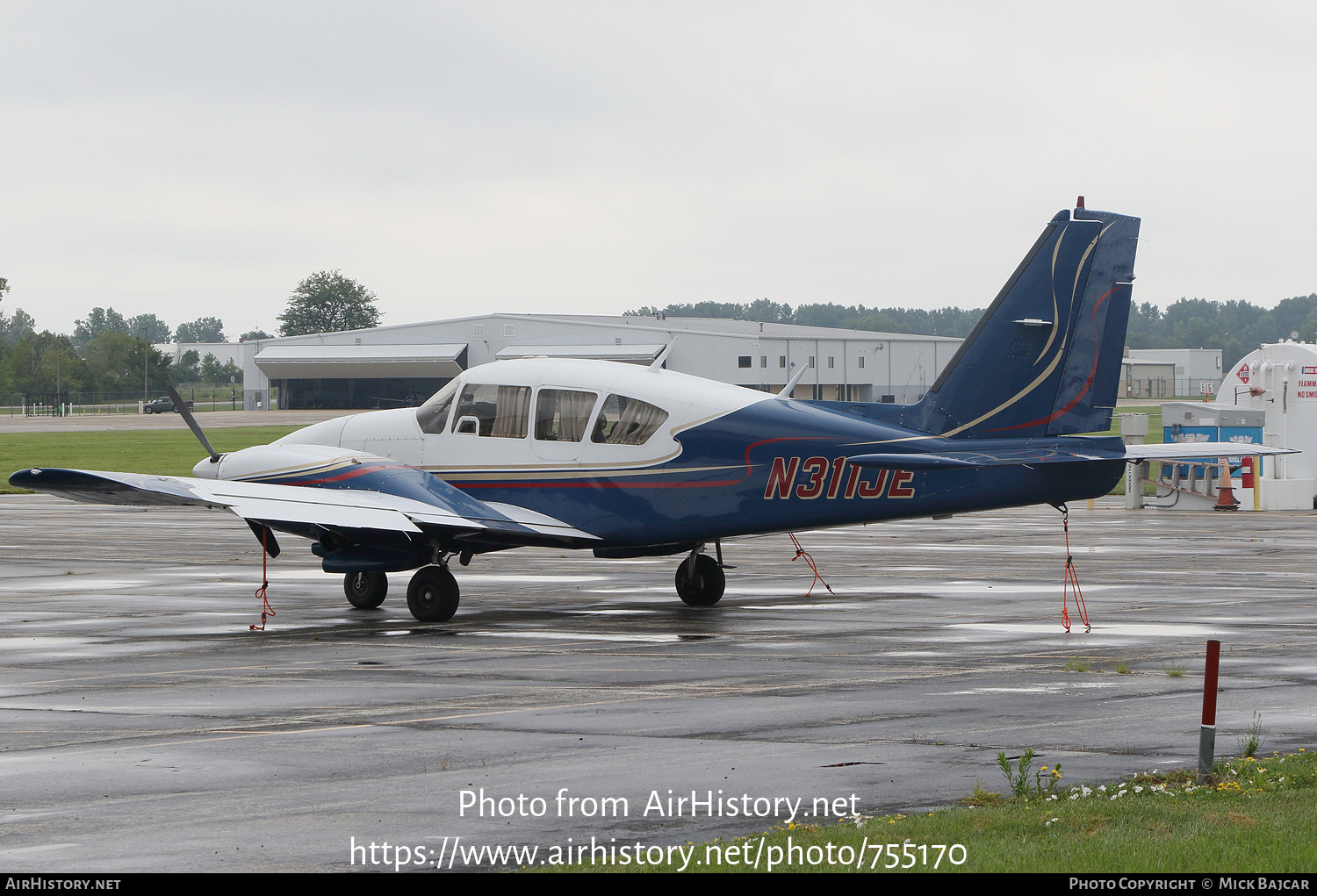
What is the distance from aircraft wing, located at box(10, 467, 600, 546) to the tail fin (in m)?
5.14

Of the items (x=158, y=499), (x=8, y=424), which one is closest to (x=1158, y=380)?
(x=8, y=424)

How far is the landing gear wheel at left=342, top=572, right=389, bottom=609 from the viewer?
1856 cm

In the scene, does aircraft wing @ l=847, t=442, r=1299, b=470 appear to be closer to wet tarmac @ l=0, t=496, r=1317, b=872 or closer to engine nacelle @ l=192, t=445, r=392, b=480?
wet tarmac @ l=0, t=496, r=1317, b=872

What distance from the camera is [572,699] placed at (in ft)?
39.2

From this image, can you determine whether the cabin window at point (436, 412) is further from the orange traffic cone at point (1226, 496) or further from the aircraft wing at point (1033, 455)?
the orange traffic cone at point (1226, 496)

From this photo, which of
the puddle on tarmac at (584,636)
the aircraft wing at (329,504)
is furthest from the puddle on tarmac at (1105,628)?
the aircraft wing at (329,504)

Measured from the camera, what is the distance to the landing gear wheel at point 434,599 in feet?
56.6

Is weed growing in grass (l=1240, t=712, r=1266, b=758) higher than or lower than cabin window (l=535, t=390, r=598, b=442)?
lower

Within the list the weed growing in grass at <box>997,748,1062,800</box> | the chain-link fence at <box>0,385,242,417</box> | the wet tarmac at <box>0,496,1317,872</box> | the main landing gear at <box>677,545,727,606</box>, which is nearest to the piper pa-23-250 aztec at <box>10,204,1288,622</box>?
the main landing gear at <box>677,545,727,606</box>

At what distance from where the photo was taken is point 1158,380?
161 metres

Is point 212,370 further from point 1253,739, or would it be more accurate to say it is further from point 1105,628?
point 1253,739

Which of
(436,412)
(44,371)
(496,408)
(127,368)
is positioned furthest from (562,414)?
(127,368)

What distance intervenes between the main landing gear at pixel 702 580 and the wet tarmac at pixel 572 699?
239mm

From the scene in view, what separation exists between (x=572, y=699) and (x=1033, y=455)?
708 centimetres
